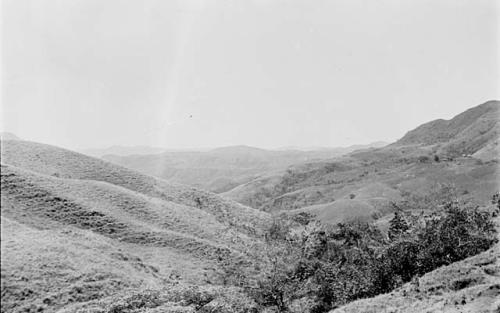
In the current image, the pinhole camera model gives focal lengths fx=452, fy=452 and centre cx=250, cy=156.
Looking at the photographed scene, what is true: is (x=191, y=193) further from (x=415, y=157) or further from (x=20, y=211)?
(x=415, y=157)

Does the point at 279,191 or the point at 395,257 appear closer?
the point at 395,257

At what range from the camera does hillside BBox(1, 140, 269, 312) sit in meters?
33.6

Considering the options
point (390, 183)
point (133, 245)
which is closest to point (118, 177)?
point (133, 245)

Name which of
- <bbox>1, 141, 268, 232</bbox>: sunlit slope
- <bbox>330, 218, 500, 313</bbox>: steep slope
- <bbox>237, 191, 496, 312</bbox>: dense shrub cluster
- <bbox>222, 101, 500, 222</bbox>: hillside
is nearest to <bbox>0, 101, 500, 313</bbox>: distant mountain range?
<bbox>330, 218, 500, 313</bbox>: steep slope

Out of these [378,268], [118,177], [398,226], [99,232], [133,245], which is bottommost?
[378,268]

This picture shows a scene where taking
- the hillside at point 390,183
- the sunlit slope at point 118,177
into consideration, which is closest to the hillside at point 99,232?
the sunlit slope at point 118,177

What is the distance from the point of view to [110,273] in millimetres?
42031

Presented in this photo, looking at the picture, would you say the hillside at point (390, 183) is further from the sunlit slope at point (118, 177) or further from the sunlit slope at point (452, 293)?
the sunlit slope at point (452, 293)

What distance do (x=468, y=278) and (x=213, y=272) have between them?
30874 mm

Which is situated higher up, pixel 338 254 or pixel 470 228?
pixel 470 228

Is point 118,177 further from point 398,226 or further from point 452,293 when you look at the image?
point 452,293

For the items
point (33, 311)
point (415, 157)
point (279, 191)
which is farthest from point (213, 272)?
point (415, 157)

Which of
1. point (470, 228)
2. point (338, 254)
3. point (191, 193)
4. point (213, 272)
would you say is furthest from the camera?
point (191, 193)

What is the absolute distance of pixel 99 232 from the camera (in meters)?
55.4
